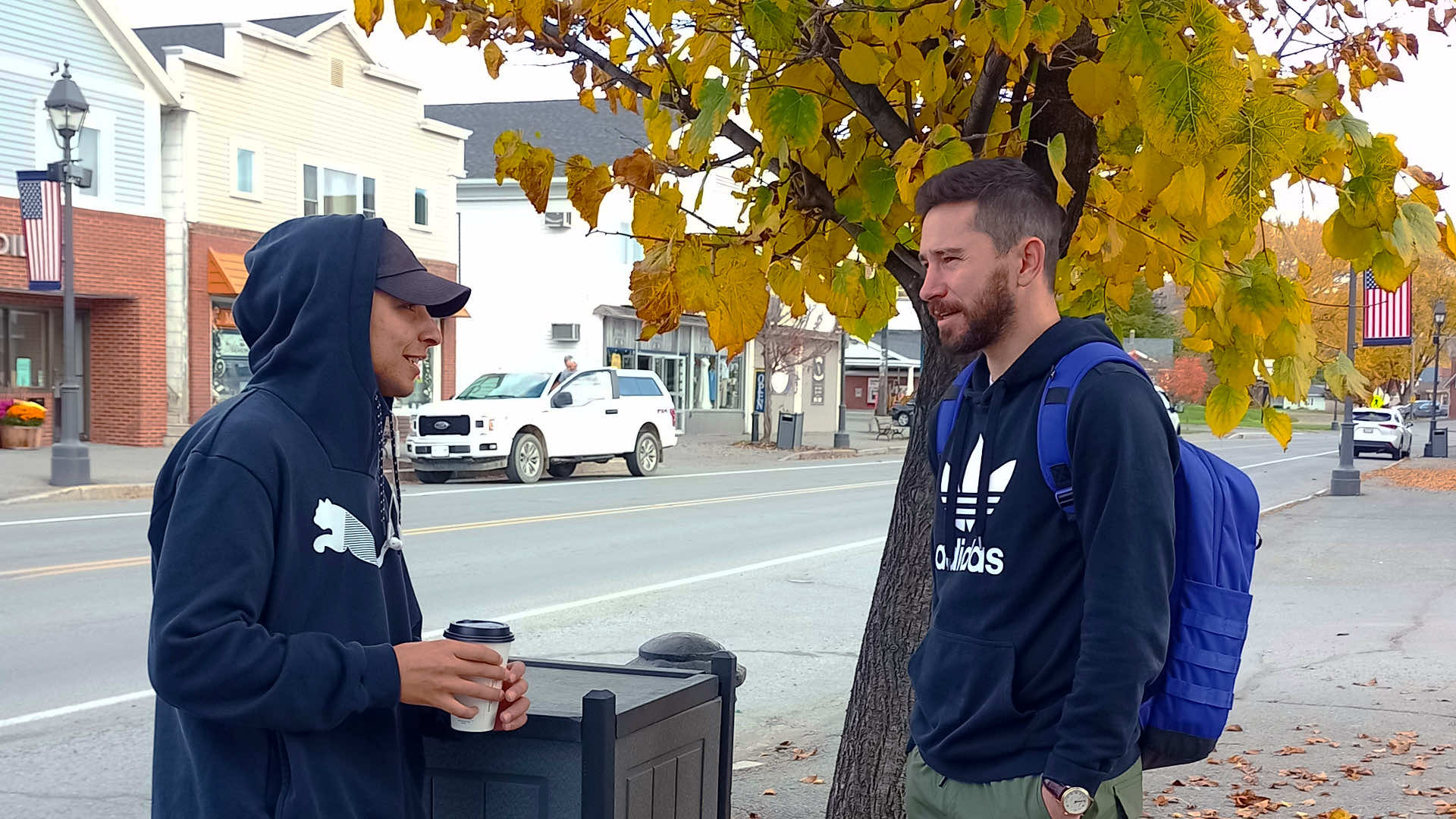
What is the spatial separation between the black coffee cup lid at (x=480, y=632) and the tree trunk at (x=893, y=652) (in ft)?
7.14

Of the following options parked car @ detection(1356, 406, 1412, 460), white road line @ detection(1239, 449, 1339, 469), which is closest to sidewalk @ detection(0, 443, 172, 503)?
white road line @ detection(1239, 449, 1339, 469)

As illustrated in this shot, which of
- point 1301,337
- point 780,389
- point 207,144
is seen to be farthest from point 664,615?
point 780,389

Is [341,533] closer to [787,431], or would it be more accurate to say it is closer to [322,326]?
[322,326]

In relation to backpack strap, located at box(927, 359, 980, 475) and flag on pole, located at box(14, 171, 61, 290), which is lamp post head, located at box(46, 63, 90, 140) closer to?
flag on pole, located at box(14, 171, 61, 290)

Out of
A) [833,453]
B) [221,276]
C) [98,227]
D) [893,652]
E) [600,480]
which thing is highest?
[98,227]

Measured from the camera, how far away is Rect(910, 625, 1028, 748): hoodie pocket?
8.09 ft

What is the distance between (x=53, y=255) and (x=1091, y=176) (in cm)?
1968

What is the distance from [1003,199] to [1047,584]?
2.37 ft

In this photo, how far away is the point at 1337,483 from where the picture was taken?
2325 centimetres

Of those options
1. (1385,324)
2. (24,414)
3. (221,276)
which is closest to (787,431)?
(221,276)

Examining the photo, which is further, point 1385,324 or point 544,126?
point 544,126

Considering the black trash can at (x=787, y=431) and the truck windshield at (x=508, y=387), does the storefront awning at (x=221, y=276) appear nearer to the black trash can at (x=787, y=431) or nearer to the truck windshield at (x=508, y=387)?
the truck windshield at (x=508, y=387)

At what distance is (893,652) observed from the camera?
4441 millimetres

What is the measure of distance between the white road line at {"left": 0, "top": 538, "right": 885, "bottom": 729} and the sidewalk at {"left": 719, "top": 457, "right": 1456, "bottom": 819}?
25.4 inches
